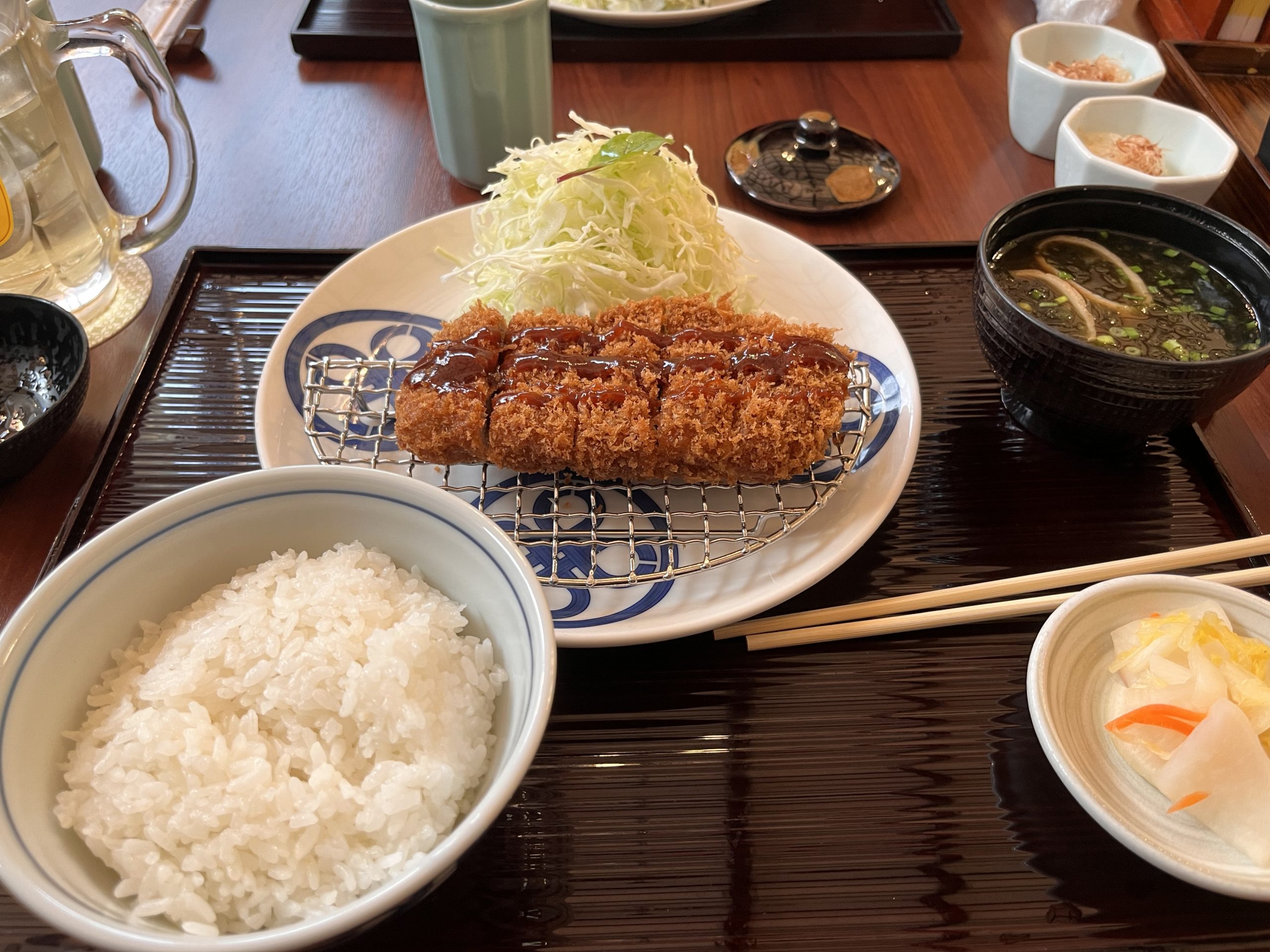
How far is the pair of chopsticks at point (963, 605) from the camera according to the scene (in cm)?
154

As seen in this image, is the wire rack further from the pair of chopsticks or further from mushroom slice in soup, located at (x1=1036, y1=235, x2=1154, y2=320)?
mushroom slice in soup, located at (x1=1036, y1=235, x2=1154, y2=320)

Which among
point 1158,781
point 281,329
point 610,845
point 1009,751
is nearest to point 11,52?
point 281,329

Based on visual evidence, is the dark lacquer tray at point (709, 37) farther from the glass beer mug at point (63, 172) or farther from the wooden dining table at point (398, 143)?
the glass beer mug at point (63, 172)

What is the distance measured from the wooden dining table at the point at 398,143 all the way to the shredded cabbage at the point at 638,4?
8.8 inches

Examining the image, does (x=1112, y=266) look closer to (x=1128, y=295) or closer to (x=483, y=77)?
(x=1128, y=295)

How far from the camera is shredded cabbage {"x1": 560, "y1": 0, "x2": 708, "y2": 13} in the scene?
10.8ft

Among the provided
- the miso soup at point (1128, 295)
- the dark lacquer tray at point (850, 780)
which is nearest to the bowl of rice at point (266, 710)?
the dark lacquer tray at point (850, 780)

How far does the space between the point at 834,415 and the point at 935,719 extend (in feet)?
2.09

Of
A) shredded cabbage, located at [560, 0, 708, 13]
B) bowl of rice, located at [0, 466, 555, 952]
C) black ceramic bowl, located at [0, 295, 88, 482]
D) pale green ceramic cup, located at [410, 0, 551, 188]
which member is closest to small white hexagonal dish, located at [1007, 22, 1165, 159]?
shredded cabbage, located at [560, 0, 708, 13]

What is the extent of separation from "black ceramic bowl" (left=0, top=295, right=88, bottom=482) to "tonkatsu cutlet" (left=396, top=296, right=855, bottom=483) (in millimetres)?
755

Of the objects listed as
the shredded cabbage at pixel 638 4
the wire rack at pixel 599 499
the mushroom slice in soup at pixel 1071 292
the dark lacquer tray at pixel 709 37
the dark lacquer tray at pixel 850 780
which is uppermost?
the shredded cabbage at pixel 638 4

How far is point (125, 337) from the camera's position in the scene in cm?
220

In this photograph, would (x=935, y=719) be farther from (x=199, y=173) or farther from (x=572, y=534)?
(x=199, y=173)

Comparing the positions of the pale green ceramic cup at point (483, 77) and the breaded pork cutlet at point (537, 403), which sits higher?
the pale green ceramic cup at point (483, 77)
